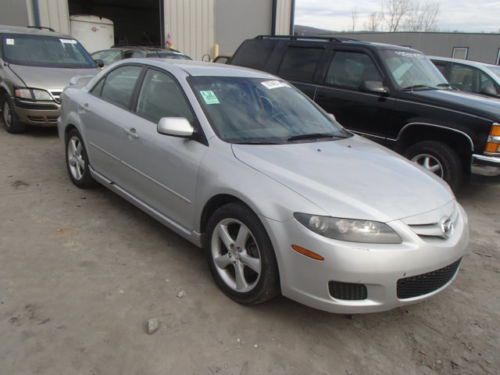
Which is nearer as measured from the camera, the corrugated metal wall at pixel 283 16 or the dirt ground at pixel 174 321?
the dirt ground at pixel 174 321

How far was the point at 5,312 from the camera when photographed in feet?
9.04

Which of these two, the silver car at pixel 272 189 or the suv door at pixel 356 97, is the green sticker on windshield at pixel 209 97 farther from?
the suv door at pixel 356 97

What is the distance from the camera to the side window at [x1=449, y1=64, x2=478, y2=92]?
8430mm

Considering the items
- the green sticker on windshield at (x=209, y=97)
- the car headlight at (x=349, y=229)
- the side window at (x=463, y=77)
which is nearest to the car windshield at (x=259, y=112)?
the green sticker on windshield at (x=209, y=97)

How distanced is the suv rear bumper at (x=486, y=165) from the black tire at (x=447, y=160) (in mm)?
189

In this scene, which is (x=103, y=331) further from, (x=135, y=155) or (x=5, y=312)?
(x=135, y=155)

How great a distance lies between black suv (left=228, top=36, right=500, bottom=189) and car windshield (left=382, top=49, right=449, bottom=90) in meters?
0.02

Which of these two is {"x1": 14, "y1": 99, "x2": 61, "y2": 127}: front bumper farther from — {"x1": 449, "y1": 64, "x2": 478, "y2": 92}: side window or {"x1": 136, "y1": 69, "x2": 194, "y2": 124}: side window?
{"x1": 449, "y1": 64, "x2": 478, "y2": 92}: side window

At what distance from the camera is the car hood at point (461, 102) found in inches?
198

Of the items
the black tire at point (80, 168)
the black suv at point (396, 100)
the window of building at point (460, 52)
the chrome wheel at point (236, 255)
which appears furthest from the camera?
the window of building at point (460, 52)

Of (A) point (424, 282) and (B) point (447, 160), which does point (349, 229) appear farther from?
(B) point (447, 160)

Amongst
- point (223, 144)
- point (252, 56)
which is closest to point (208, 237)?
point (223, 144)

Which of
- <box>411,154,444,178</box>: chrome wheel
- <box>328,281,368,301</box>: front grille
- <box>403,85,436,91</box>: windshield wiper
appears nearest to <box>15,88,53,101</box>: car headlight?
<box>403,85,436,91</box>: windshield wiper

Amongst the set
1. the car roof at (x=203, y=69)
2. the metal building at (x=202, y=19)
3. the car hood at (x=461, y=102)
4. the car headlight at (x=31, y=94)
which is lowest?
the car headlight at (x=31, y=94)
